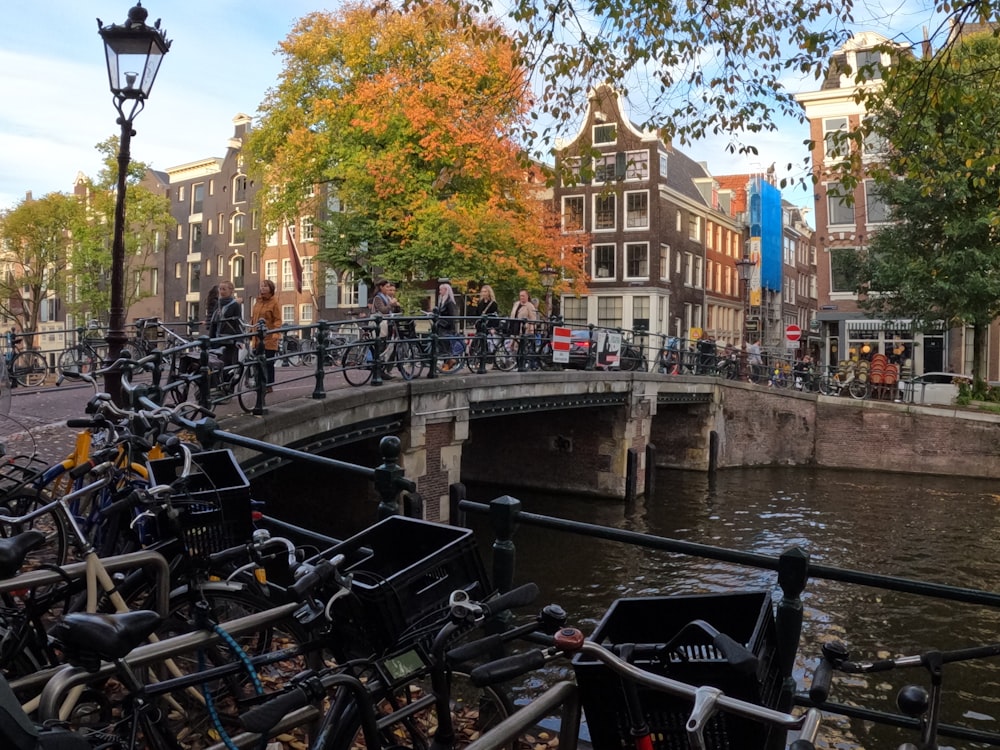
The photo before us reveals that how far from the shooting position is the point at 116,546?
4199 mm

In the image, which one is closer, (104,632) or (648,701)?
(104,632)

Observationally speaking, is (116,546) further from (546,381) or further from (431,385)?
(546,381)

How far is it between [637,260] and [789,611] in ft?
117

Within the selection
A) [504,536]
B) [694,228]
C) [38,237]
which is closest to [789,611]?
[504,536]

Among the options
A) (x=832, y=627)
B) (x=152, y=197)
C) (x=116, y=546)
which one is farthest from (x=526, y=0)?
(x=152, y=197)

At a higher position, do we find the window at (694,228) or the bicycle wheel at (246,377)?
the window at (694,228)

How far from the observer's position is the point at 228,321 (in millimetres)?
11055

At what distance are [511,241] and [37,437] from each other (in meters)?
17.8

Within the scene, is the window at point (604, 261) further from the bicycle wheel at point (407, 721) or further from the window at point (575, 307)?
the bicycle wheel at point (407, 721)

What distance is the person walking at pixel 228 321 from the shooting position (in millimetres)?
10922

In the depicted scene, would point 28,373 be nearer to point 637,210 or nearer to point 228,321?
point 228,321

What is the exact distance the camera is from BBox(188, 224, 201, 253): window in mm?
50156

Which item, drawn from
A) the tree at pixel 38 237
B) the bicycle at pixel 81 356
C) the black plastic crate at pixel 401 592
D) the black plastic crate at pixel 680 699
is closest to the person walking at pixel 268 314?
the bicycle at pixel 81 356

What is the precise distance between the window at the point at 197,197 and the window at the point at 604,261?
2463cm
